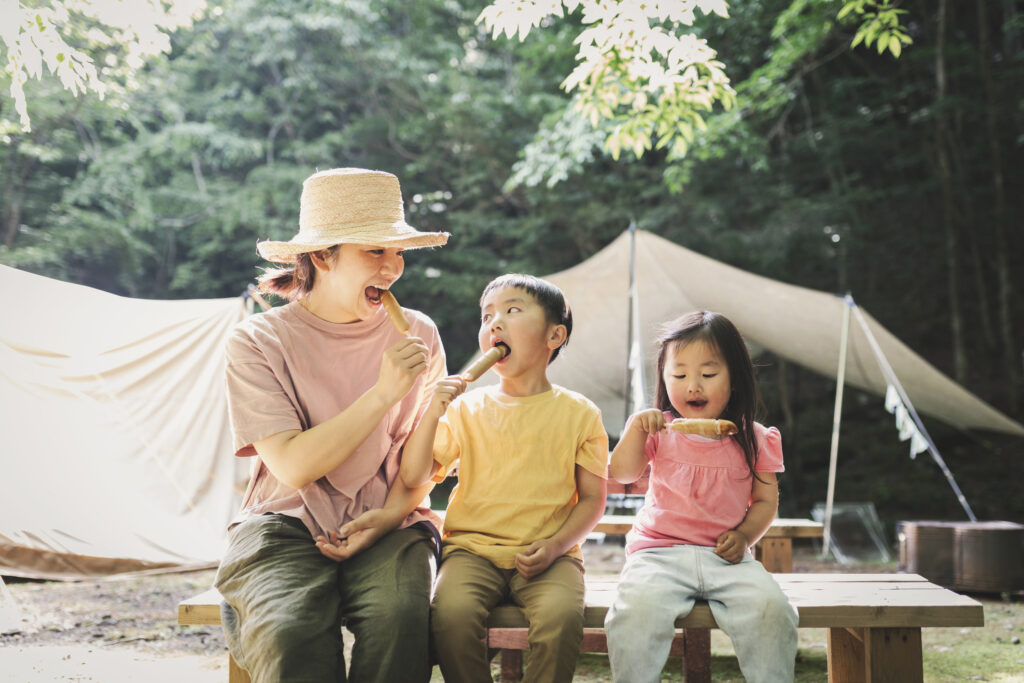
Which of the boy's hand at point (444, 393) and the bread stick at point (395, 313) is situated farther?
the bread stick at point (395, 313)

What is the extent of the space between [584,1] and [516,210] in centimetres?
741

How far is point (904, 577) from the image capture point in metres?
1.97

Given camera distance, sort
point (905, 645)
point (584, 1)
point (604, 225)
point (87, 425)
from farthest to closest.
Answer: point (604, 225) < point (87, 425) < point (584, 1) < point (905, 645)

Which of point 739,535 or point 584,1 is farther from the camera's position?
point 584,1

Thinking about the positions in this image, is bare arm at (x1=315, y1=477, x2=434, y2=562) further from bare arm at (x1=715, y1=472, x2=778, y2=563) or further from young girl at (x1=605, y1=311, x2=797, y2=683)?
bare arm at (x1=715, y1=472, x2=778, y2=563)

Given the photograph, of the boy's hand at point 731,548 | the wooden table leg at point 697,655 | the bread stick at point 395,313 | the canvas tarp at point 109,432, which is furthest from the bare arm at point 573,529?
the canvas tarp at point 109,432

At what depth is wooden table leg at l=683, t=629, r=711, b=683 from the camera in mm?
2408

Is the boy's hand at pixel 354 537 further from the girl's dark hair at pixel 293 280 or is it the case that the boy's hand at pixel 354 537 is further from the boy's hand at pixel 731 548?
the boy's hand at pixel 731 548

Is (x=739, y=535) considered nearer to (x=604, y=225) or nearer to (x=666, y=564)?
(x=666, y=564)

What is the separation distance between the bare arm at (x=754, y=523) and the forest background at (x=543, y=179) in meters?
6.34

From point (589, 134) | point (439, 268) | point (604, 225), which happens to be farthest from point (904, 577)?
point (439, 268)

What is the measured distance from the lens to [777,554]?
9.71 feet

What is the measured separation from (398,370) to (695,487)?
742mm

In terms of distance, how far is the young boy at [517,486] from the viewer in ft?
5.06
